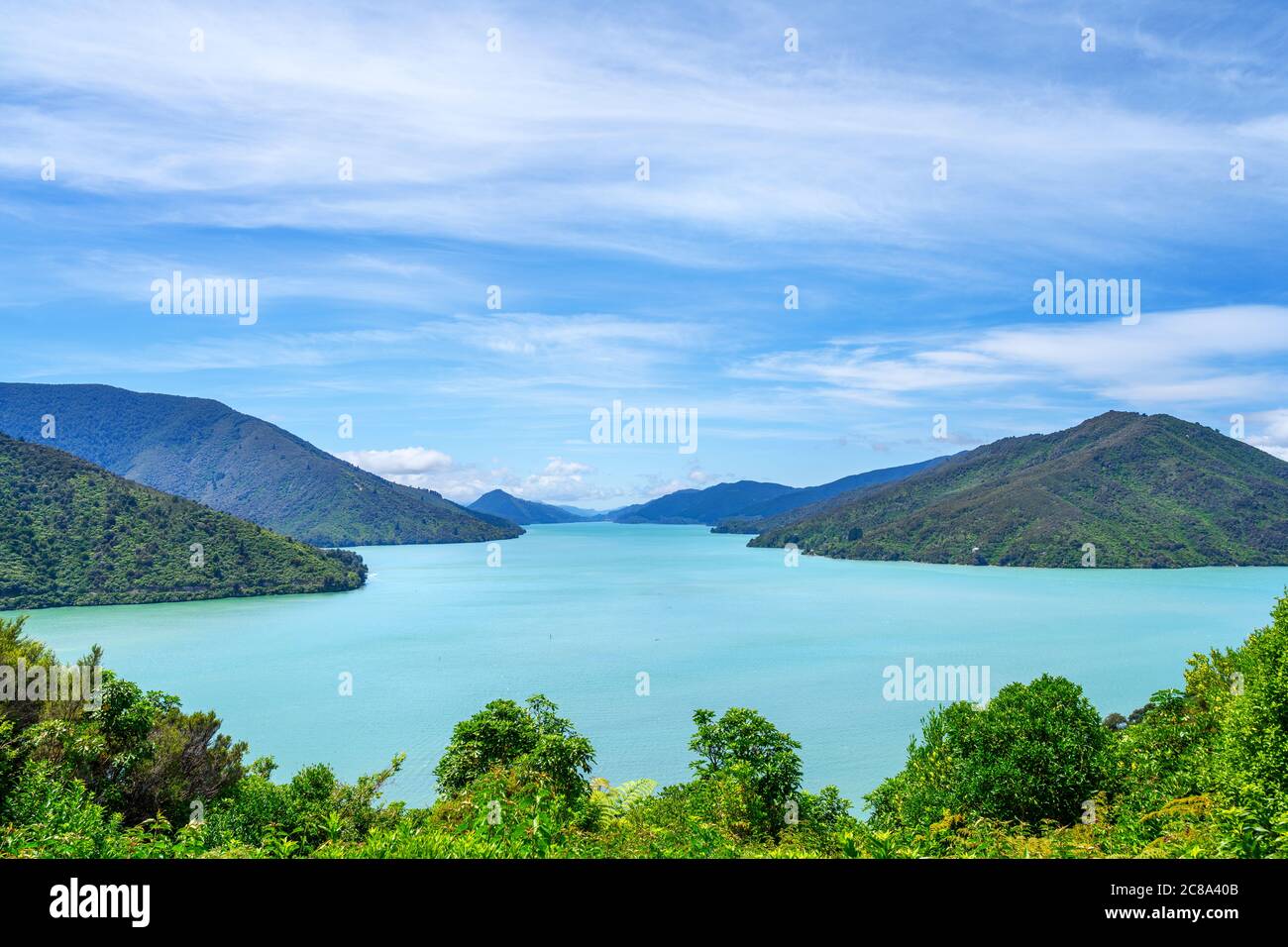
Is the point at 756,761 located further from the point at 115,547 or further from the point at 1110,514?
the point at 1110,514

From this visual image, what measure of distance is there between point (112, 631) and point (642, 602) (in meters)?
49.1

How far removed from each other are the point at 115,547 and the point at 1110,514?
147 meters

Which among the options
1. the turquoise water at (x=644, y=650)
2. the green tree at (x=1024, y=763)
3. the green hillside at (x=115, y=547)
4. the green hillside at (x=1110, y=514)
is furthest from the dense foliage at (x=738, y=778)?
the green hillside at (x=1110, y=514)

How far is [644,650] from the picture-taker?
5991 cm

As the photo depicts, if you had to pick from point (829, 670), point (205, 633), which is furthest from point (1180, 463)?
point (205, 633)

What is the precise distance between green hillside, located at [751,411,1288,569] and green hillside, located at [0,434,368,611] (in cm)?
10040

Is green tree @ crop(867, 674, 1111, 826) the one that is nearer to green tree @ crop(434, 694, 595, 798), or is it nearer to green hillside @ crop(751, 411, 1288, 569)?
green tree @ crop(434, 694, 595, 798)

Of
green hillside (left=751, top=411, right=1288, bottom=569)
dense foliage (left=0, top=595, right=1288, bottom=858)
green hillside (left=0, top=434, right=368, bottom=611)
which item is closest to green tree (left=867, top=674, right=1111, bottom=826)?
dense foliage (left=0, top=595, right=1288, bottom=858)

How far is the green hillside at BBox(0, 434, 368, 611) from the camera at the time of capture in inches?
3273

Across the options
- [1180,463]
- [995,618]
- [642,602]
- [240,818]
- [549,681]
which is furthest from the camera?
[1180,463]

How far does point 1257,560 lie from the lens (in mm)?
127375
